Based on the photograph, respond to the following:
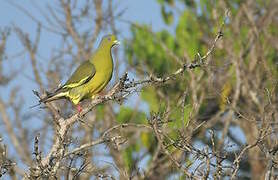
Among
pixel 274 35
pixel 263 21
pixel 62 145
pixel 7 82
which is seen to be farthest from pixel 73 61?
pixel 62 145

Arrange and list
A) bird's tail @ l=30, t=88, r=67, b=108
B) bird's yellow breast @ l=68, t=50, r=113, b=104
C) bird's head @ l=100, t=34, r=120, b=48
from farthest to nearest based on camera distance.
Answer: bird's head @ l=100, t=34, r=120, b=48 < bird's yellow breast @ l=68, t=50, r=113, b=104 < bird's tail @ l=30, t=88, r=67, b=108

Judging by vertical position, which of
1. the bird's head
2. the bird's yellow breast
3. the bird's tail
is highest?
the bird's head

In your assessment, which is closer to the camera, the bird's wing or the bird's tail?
the bird's tail

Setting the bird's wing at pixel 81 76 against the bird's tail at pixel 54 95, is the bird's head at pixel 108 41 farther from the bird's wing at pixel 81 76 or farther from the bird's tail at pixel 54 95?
the bird's tail at pixel 54 95

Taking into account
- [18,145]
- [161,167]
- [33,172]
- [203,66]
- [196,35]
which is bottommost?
[33,172]

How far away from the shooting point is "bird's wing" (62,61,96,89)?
9173mm

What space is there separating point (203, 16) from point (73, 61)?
598cm

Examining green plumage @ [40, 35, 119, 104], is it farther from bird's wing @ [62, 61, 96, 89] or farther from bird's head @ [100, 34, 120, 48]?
bird's head @ [100, 34, 120, 48]

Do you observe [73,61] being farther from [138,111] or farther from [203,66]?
[203,66]

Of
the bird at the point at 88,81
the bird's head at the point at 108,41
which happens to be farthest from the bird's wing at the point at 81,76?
the bird's head at the point at 108,41

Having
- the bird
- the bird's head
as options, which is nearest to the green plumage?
the bird

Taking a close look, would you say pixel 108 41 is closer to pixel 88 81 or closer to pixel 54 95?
pixel 88 81

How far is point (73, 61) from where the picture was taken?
15383 mm

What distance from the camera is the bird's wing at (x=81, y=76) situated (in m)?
9.17
